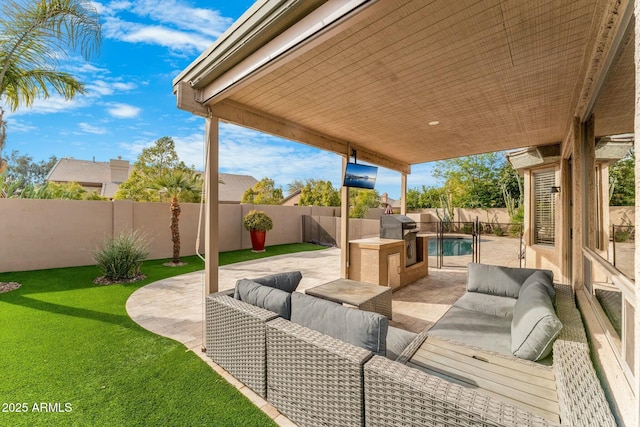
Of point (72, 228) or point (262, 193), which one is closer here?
point (72, 228)

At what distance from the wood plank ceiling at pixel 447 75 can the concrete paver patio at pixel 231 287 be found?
9.37 feet

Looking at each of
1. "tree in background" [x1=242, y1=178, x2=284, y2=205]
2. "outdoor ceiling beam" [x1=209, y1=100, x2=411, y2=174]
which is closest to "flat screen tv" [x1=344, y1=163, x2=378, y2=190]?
"outdoor ceiling beam" [x1=209, y1=100, x2=411, y2=174]

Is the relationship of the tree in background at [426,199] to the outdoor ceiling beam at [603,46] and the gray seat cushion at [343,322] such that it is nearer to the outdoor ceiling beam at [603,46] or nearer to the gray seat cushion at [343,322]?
the outdoor ceiling beam at [603,46]

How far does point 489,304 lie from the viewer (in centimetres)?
300

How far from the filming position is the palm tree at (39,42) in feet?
14.6

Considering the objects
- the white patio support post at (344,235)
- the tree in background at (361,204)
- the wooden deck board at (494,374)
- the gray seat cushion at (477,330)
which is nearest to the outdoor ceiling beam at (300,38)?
the wooden deck board at (494,374)

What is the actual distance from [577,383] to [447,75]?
2.76 metres

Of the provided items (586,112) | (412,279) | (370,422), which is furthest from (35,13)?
(412,279)

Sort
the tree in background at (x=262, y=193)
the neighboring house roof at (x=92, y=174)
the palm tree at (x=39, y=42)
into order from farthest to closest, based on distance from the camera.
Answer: the tree in background at (x=262, y=193), the neighboring house roof at (x=92, y=174), the palm tree at (x=39, y=42)

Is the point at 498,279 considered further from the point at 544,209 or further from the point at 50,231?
the point at 50,231

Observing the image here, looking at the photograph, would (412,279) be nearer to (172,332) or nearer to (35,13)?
(172,332)

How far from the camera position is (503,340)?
2256mm

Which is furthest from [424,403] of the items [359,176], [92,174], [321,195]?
[92,174]

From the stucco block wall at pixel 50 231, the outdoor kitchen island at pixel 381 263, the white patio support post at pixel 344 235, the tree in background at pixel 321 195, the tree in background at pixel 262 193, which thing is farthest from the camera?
the tree in background at pixel 321 195
